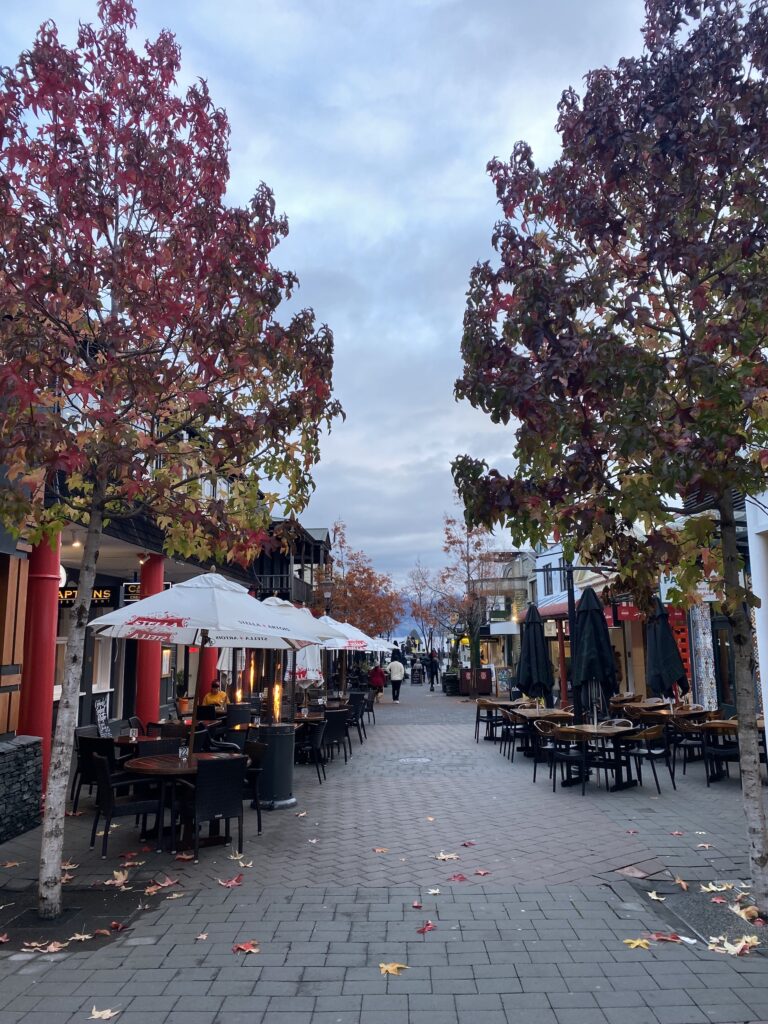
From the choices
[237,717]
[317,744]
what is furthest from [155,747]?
[237,717]

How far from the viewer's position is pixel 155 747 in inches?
364

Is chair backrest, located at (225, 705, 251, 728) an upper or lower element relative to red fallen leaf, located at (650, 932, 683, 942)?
upper

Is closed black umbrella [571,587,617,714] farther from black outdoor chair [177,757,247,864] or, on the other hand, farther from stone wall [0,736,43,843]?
stone wall [0,736,43,843]

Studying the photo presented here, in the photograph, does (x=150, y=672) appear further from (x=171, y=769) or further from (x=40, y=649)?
(x=171, y=769)

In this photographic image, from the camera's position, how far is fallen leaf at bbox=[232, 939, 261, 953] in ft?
16.1

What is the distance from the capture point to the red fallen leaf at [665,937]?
502cm

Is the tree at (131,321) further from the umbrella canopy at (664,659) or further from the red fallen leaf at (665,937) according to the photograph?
the umbrella canopy at (664,659)

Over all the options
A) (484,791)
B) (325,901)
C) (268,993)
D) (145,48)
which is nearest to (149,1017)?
(268,993)

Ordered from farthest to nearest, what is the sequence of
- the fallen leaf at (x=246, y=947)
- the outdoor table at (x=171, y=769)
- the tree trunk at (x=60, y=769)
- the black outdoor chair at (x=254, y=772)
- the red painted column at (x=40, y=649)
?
the red painted column at (x=40, y=649), the black outdoor chair at (x=254, y=772), the outdoor table at (x=171, y=769), the tree trunk at (x=60, y=769), the fallen leaf at (x=246, y=947)

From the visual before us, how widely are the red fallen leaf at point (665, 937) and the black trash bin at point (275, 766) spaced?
18.2 feet

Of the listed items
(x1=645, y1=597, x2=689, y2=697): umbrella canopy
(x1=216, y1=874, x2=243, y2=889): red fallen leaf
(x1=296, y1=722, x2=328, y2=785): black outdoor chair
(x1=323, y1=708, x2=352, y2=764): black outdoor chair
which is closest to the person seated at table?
(x1=296, y1=722, x2=328, y2=785): black outdoor chair

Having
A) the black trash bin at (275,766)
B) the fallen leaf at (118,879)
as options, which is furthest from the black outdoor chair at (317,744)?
the fallen leaf at (118,879)

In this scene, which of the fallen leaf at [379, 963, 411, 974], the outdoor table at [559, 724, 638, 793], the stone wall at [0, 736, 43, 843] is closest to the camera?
the fallen leaf at [379, 963, 411, 974]

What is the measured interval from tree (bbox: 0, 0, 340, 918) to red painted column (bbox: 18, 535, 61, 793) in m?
2.75
